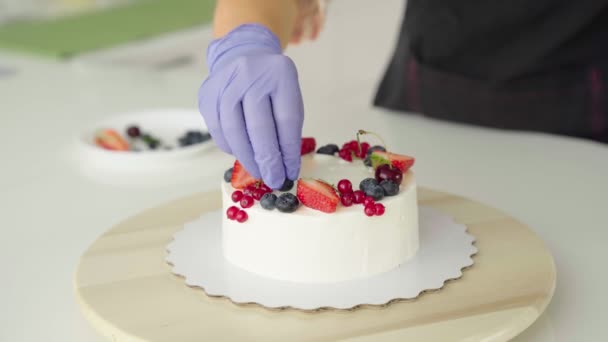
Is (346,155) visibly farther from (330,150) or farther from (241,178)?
(241,178)

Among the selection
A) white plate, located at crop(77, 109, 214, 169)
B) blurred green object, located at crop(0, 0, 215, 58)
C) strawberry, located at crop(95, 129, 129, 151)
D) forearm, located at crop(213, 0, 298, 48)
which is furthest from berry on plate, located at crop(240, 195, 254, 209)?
blurred green object, located at crop(0, 0, 215, 58)

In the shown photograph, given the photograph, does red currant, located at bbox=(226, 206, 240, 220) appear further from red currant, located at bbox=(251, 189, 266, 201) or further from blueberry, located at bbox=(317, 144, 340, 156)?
blueberry, located at bbox=(317, 144, 340, 156)

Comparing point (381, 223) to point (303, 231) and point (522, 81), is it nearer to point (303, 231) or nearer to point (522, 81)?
point (303, 231)

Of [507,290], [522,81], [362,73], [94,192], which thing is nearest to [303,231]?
[507,290]

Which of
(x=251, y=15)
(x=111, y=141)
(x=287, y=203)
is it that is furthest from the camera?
(x=111, y=141)

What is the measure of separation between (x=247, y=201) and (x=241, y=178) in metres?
0.07

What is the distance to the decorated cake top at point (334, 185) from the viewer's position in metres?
1.22

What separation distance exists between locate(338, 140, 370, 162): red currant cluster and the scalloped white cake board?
5.7 inches

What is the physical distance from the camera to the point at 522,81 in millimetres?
1827

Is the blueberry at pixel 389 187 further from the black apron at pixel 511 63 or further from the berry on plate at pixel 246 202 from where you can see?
the black apron at pixel 511 63

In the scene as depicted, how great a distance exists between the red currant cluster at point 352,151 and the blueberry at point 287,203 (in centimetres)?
19

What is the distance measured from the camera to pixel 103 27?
305cm

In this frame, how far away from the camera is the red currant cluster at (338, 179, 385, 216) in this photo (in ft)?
3.99

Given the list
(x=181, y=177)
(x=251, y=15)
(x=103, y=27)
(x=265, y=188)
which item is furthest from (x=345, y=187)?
(x=103, y=27)
